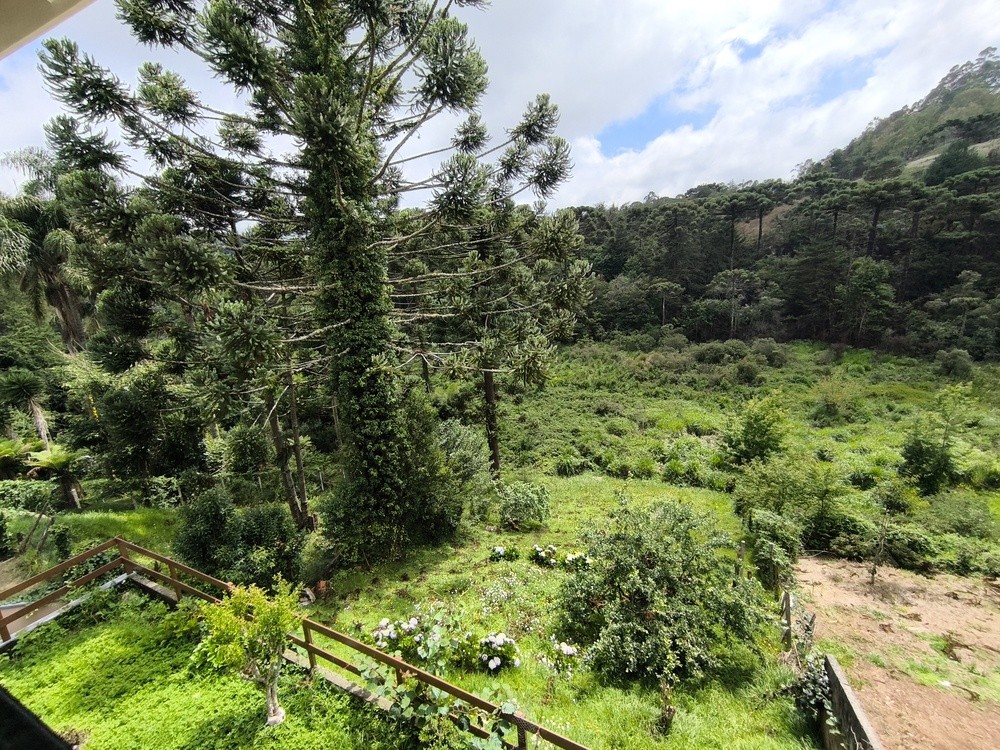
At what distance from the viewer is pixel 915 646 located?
6.83 meters

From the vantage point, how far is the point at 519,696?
5434 millimetres

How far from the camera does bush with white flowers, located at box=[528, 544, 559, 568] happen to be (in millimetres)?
9092

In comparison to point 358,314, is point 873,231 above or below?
above

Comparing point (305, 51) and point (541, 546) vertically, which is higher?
point (305, 51)

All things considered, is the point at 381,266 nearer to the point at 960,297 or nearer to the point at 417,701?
the point at 417,701

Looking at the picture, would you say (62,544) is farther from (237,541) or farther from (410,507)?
(410,507)

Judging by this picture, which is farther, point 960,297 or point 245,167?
point 960,297

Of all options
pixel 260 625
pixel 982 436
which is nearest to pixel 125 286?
pixel 260 625

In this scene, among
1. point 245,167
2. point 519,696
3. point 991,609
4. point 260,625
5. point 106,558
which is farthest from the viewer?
point 245,167

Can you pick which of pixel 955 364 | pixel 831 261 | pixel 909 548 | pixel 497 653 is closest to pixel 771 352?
pixel 955 364

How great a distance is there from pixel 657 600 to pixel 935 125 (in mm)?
86753

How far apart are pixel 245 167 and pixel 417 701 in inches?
400

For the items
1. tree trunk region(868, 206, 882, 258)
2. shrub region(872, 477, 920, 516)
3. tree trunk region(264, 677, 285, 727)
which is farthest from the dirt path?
tree trunk region(868, 206, 882, 258)

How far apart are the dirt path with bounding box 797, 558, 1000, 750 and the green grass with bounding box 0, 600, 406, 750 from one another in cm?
614
